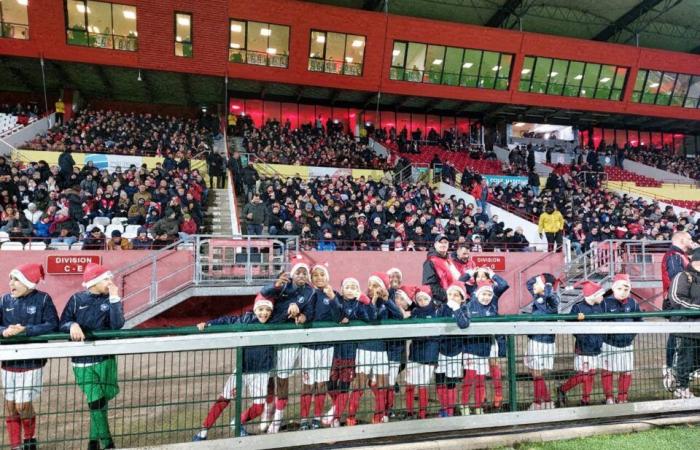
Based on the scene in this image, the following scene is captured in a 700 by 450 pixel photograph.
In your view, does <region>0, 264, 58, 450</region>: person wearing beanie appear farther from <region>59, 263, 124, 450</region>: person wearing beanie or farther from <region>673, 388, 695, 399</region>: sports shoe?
<region>673, 388, 695, 399</region>: sports shoe

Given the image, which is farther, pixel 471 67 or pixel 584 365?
pixel 471 67

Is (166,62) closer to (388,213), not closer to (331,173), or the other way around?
(331,173)

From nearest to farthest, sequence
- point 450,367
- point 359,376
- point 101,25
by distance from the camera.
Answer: point 359,376 < point 450,367 < point 101,25

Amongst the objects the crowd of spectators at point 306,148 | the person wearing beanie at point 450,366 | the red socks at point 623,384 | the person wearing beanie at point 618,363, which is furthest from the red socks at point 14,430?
the crowd of spectators at point 306,148

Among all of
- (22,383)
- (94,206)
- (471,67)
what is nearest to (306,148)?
(471,67)

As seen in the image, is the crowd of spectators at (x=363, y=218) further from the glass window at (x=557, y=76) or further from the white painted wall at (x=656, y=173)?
the white painted wall at (x=656, y=173)

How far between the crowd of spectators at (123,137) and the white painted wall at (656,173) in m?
28.0

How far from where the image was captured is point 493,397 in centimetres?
460

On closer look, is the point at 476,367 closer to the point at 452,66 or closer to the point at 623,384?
the point at 623,384

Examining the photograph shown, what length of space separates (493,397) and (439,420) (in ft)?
2.99

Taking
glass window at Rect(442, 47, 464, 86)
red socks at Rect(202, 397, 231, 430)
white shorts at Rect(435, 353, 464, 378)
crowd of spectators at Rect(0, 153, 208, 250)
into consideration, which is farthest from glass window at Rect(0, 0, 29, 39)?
white shorts at Rect(435, 353, 464, 378)

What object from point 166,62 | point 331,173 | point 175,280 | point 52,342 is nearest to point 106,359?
A: point 52,342

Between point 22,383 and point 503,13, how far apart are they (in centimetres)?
3118

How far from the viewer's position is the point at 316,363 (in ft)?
13.5
